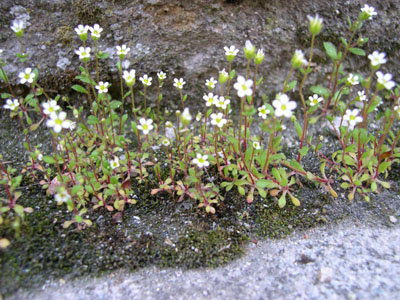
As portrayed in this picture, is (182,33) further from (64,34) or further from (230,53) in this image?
(64,34)

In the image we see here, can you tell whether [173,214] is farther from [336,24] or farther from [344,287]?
[336,24]

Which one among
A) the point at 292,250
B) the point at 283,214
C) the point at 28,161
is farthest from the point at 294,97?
the point at 28,161

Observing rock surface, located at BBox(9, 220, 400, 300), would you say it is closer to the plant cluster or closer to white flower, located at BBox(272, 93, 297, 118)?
the plant cluster

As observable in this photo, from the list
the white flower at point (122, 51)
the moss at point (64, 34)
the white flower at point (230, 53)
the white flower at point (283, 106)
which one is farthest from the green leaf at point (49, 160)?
the white flower at point (283, 106)

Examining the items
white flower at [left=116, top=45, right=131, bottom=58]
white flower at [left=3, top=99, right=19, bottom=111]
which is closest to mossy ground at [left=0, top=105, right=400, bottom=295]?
white flower at [left=3, top=99, right=19, bottom=111]

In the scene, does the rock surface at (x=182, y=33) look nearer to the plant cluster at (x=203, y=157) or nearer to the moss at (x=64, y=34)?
the moss at (x=64, y=34)

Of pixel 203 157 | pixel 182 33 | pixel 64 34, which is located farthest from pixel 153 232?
pixel 64 34

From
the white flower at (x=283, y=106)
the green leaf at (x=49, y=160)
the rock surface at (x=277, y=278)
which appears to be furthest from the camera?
the green leaf at (x=49, y=160)
